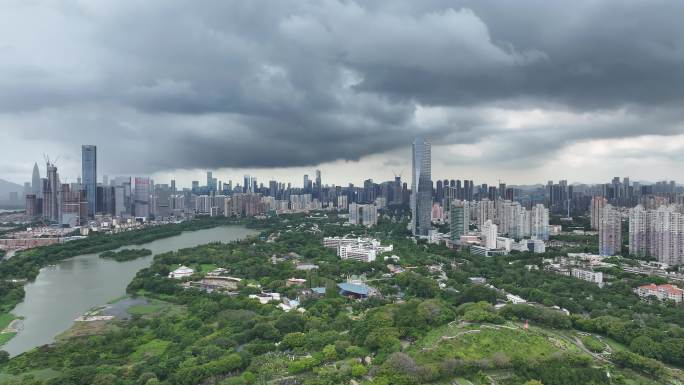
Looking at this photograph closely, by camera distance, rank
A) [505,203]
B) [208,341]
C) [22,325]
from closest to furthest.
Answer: [208,341]
[22,325]
[505,203]

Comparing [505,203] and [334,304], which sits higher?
[505,203]

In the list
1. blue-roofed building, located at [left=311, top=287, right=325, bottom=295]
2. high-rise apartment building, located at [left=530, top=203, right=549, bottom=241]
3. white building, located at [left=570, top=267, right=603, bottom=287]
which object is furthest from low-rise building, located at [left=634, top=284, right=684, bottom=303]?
high-rise apartment building, located at [left=530, top=203, right=549, bottom=241]

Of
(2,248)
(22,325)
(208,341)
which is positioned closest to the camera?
(208,341)

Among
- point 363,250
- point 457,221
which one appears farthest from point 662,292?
point 457,221

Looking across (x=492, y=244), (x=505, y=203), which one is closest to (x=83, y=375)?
(x=492, y=244)

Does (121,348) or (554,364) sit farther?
(121,348)

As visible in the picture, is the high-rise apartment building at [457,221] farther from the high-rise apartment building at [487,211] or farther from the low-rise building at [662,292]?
the low-rise building at [662,292]

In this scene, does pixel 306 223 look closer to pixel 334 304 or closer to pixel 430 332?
pixel 334 304

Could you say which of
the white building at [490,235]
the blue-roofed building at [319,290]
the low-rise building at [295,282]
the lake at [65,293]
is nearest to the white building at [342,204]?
the lake at [65,293]
